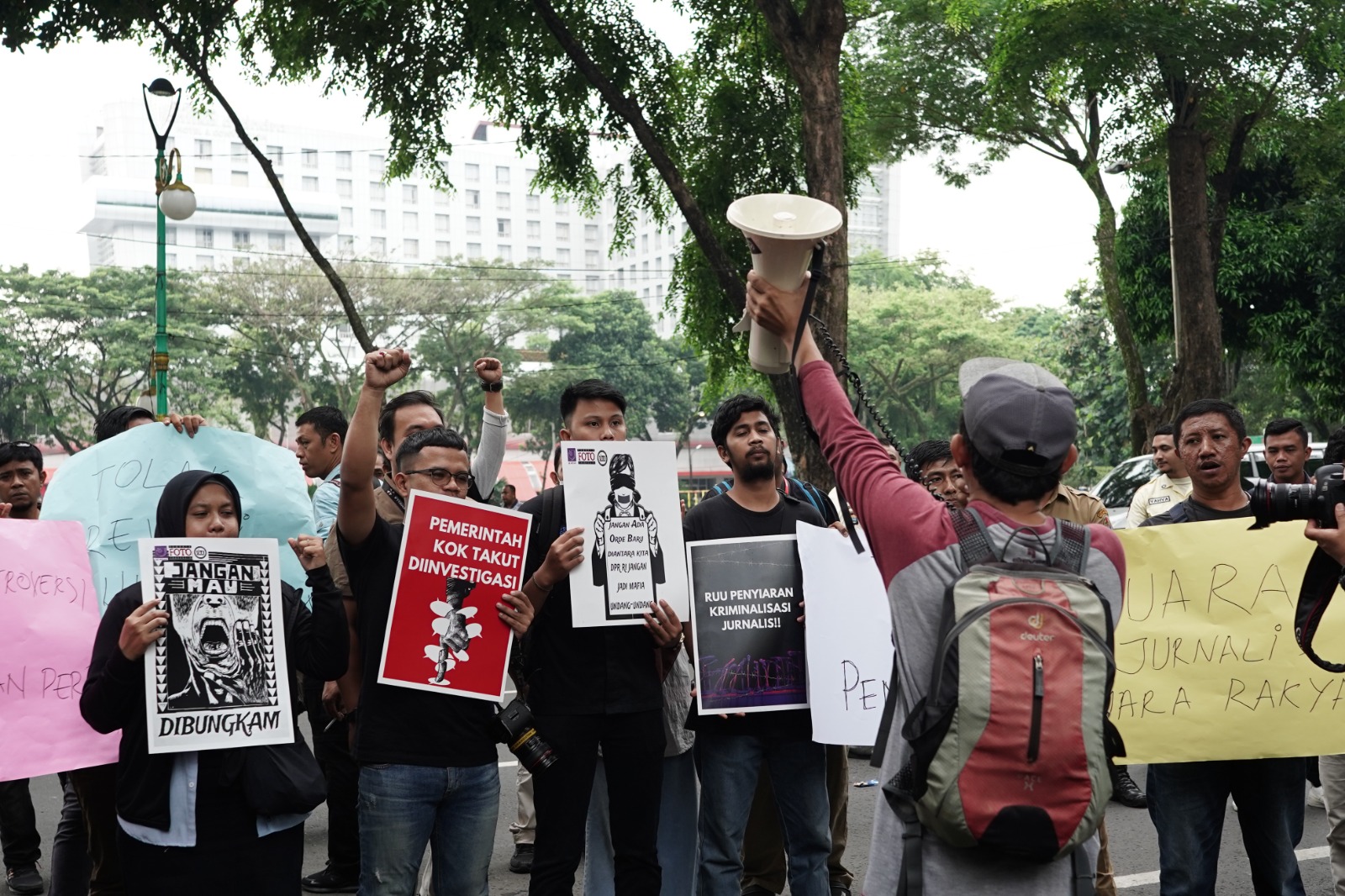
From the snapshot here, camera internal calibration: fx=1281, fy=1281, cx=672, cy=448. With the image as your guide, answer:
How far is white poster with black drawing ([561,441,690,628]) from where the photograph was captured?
156 inches

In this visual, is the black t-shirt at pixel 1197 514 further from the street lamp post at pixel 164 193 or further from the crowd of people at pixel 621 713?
the street lamp post at pixel 164 193

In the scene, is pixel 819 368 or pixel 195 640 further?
pixel 195 640

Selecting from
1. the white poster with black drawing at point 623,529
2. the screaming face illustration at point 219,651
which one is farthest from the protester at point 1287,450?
the screaming face illustration at point 219,651

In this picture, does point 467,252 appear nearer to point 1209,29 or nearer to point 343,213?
point 343,213

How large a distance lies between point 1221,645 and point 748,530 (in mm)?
1647

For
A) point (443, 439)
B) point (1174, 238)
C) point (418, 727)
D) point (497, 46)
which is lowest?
point (418, 727)

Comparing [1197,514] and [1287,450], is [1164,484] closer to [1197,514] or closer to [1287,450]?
[1287,450]

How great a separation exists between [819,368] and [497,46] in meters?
11.6

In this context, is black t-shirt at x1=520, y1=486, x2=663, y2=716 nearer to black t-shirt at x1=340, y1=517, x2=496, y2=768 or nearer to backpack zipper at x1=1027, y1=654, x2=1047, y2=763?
black t-shirt at x1=340, y1=517, x2=496, y2=768

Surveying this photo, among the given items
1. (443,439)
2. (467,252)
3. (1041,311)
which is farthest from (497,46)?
(467,252)

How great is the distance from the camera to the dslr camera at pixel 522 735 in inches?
146

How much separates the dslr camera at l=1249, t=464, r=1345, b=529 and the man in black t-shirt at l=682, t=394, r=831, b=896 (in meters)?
2.05

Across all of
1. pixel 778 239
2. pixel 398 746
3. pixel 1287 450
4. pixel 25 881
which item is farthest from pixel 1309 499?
pixel 25 881

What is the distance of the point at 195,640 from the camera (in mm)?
3322
